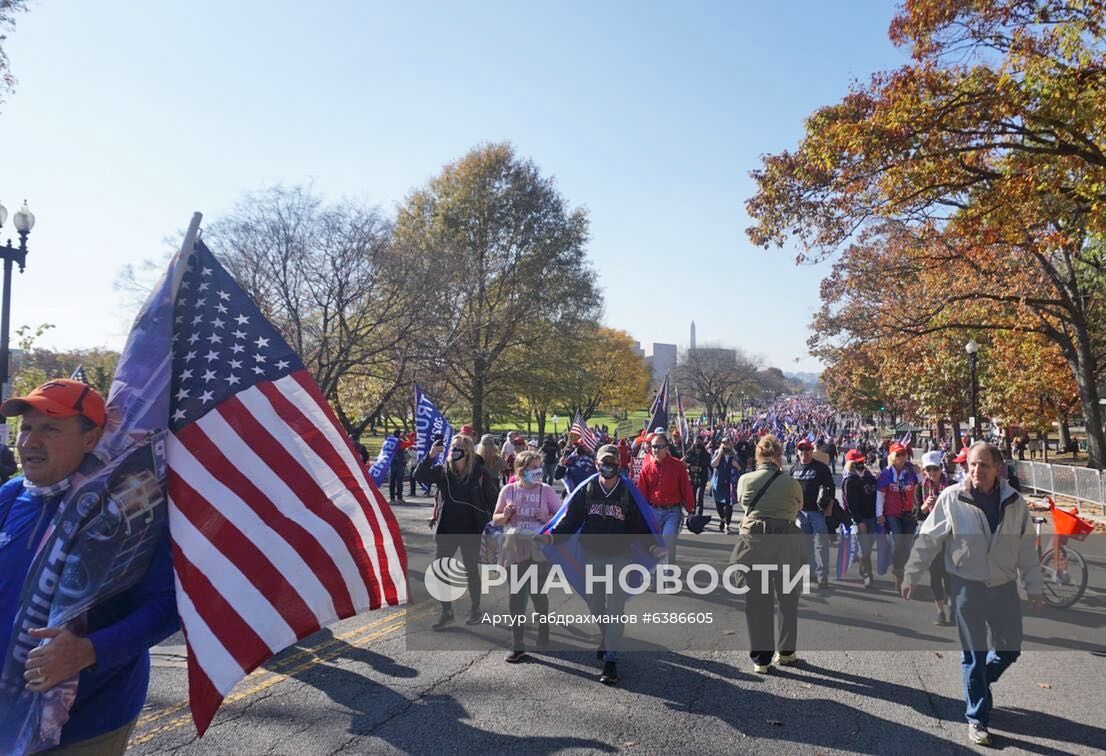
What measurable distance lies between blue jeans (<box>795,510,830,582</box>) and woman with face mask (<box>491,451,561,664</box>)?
3616 mm

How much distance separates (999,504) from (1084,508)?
17455mm

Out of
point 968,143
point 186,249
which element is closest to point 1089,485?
point 968,143

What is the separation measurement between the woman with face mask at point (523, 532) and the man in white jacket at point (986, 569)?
11.1 feet

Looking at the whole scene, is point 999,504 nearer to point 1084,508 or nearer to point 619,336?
point 1084,508

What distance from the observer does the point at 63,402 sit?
244 centimetres

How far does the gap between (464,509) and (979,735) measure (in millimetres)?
4698

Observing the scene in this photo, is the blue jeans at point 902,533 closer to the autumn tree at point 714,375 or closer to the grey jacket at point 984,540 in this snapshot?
the grey jacket at point 984,540

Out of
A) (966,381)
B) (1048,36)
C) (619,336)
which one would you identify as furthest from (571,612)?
(619,336)

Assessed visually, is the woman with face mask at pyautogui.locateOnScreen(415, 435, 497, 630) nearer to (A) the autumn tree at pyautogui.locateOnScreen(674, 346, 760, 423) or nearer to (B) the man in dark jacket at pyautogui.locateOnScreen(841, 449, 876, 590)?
(B) the man in dark jacket at pyautogui.locateOnScreen(841, 449, 876, 590)

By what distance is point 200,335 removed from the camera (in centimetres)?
288

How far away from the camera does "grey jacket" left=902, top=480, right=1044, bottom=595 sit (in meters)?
4.88

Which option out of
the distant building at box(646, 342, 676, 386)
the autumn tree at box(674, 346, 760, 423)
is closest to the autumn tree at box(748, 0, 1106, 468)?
the distant building at box(646, 342, 676, 386)

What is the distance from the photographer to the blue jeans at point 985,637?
→ 15.8 feet

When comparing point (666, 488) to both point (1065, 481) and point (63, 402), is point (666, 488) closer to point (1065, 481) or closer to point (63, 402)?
point (63, 402)
